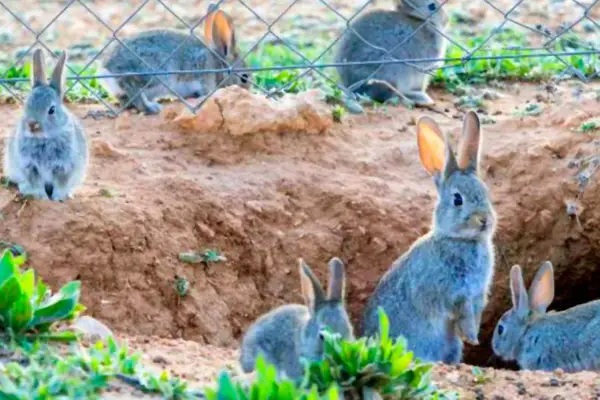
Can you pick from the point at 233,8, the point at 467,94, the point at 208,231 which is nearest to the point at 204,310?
the point at 208,231

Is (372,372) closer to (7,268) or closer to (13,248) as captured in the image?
(7,268)

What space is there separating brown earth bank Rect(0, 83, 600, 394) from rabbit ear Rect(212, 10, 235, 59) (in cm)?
106

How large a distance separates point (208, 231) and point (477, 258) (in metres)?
1.25

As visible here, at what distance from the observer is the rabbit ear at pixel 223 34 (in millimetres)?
8312

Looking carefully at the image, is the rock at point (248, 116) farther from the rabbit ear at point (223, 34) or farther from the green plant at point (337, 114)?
the rabbit ear at point (223, 34)

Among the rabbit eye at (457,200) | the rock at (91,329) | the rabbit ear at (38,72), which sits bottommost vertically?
the rock at (91,329)

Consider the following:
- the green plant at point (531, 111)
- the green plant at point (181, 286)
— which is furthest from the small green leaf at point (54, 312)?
the green plant at point (531, 111)

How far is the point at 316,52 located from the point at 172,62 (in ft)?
3.46

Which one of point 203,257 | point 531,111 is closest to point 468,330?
point 203,257

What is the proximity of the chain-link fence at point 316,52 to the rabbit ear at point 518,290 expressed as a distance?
1062mm

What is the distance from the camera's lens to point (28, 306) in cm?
463

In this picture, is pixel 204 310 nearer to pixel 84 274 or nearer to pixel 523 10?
pixel 84 274

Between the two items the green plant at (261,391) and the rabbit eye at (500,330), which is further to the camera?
the rabbit eye at (500,330)

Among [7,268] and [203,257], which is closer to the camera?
[7,268]
